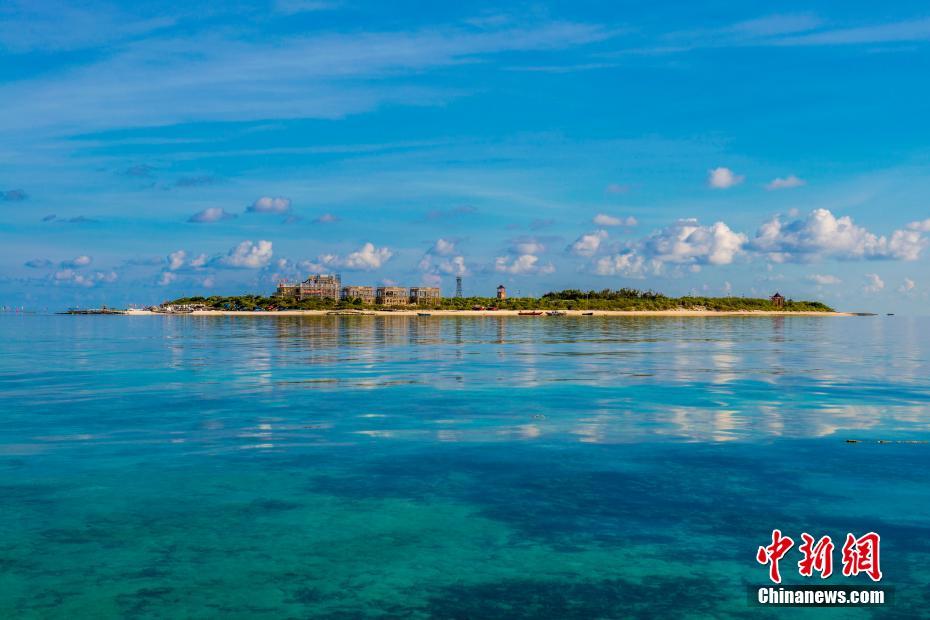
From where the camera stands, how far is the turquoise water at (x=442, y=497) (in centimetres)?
1270

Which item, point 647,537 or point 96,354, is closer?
point 647,537

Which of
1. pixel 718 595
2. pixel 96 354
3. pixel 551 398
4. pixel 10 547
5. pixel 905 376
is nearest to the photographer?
pixel 718 595

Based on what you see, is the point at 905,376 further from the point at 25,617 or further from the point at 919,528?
the point at 25,617

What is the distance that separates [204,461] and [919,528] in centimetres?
1810

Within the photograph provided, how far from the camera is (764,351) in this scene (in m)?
69.8

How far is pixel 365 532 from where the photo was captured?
51.5 feet

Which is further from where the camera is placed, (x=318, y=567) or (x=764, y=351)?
(x=764, y=351)

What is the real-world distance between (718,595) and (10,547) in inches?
520

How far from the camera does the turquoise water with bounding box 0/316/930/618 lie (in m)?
12.7

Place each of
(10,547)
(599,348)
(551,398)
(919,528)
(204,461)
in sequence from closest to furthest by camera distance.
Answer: (10,547), (919,528), (204,461), (551,398), (599,348)

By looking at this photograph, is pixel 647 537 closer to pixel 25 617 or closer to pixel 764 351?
pixel 25 617

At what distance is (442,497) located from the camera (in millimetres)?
18234

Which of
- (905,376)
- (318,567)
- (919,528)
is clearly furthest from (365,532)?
(905,376)

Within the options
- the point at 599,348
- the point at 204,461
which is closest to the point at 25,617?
the point at 204,461
